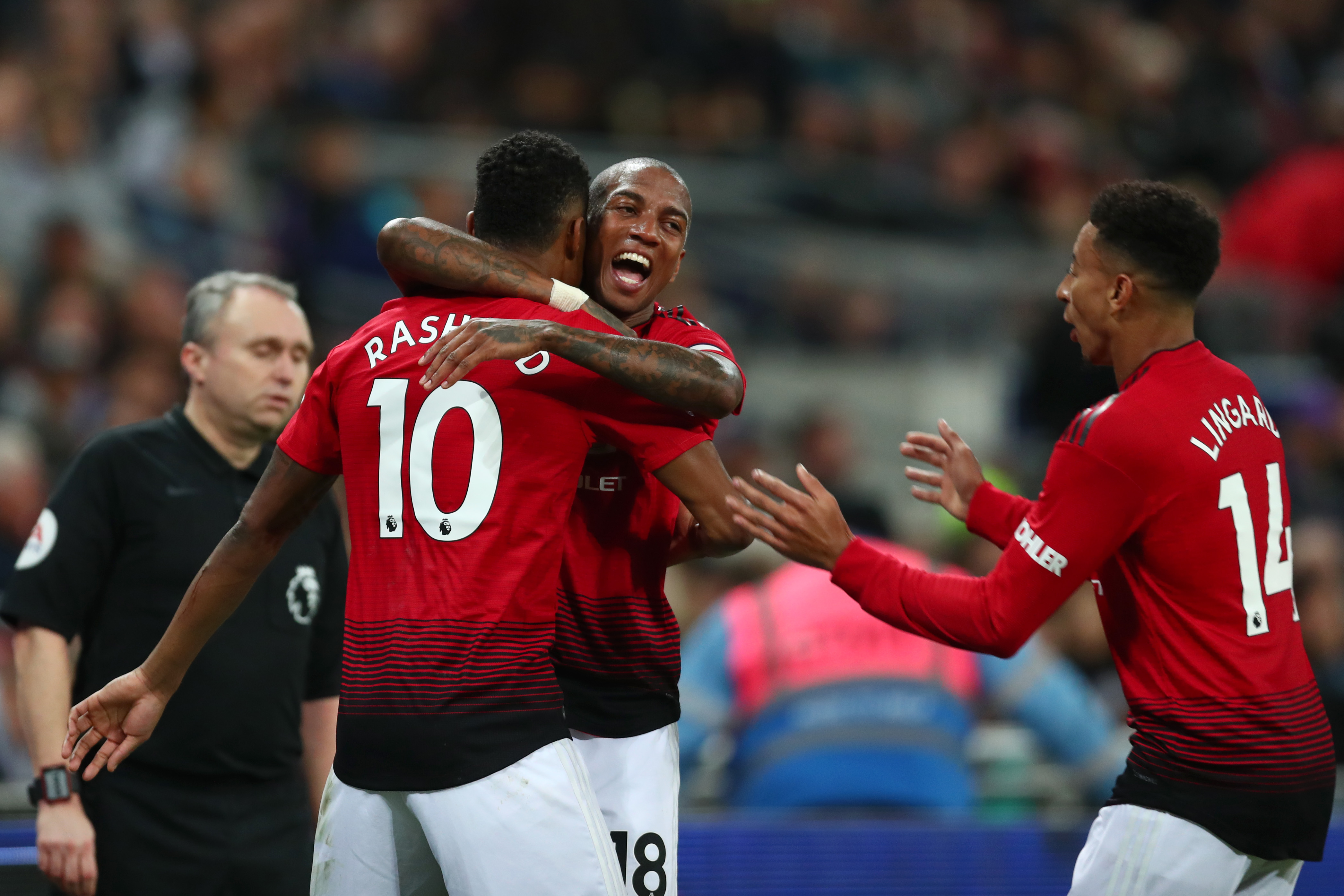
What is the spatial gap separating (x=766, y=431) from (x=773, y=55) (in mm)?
4327

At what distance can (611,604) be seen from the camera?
3.62 metres

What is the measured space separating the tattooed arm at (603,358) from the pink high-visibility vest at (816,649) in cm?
261

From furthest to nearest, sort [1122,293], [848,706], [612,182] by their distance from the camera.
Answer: [848,706] < [612,182] < [1122,293]

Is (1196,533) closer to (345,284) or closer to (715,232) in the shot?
(345,284)

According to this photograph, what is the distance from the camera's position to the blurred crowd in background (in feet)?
26.9

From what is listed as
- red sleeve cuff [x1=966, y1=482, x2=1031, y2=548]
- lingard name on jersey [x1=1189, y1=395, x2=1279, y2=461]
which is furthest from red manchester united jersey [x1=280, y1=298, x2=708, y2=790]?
lingard name on jersey [x1=1189, y1=395, x2=1279, y2=461]

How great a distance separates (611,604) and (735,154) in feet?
28.7

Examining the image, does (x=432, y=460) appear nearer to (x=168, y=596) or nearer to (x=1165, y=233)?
(x=168, y=596)

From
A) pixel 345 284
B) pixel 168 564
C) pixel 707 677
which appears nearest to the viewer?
pixel 168 564

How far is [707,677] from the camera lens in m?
5.90

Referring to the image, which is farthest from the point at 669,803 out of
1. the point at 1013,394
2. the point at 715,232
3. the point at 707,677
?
the point at 715,232

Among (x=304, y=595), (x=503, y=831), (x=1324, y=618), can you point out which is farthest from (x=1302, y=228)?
(x=503, y=831)

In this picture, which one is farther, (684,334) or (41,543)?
(41,543)

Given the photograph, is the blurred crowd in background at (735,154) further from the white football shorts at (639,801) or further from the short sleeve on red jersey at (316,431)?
the white football shorts at (639,801)
